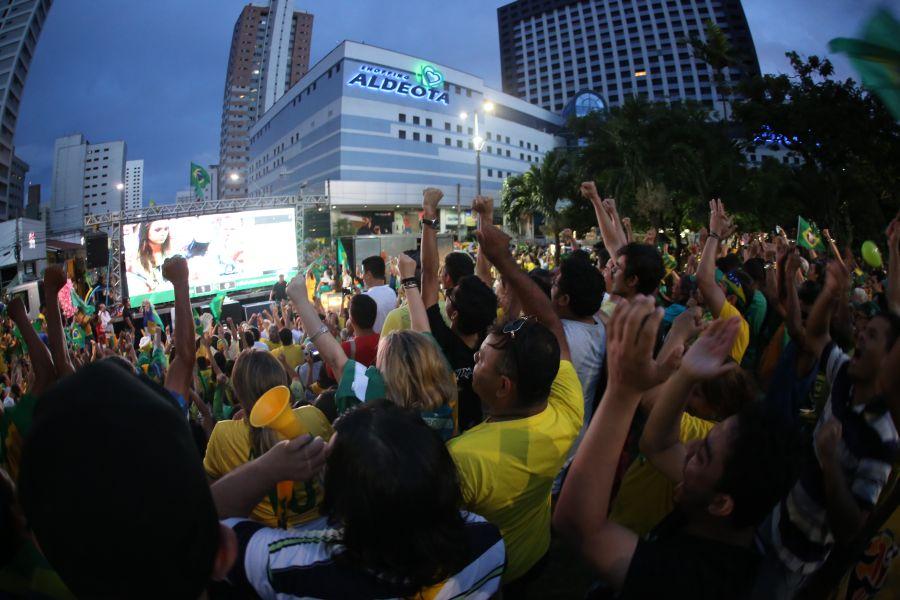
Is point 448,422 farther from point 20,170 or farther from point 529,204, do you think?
point 20,170

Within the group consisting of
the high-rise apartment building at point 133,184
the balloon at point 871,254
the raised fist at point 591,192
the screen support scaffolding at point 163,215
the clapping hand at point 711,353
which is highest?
the high-rise apartment building at point 133,184

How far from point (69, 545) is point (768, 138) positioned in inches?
996

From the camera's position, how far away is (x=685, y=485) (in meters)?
1.29

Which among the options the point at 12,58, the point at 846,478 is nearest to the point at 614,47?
the point at 12,58

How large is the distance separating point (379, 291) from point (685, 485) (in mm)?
3763

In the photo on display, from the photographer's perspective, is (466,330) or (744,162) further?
(744,162)

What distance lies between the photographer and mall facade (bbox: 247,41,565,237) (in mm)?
47469

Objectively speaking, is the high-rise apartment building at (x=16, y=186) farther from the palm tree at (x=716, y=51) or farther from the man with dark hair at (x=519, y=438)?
the man with dark hair at (x=519, y=438)

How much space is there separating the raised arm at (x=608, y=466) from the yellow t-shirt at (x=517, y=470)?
0.44 metres

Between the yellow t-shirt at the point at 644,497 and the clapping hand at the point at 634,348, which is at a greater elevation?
the clapping hand at the point at 634,348

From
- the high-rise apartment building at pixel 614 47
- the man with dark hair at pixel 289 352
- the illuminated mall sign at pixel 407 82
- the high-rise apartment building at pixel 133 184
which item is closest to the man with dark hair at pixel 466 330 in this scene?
the man with dark hair at pixel 289 352

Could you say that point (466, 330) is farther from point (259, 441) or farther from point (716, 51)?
point (716, 51)

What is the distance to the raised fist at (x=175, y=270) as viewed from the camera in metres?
2.32

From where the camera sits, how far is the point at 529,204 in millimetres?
31375
